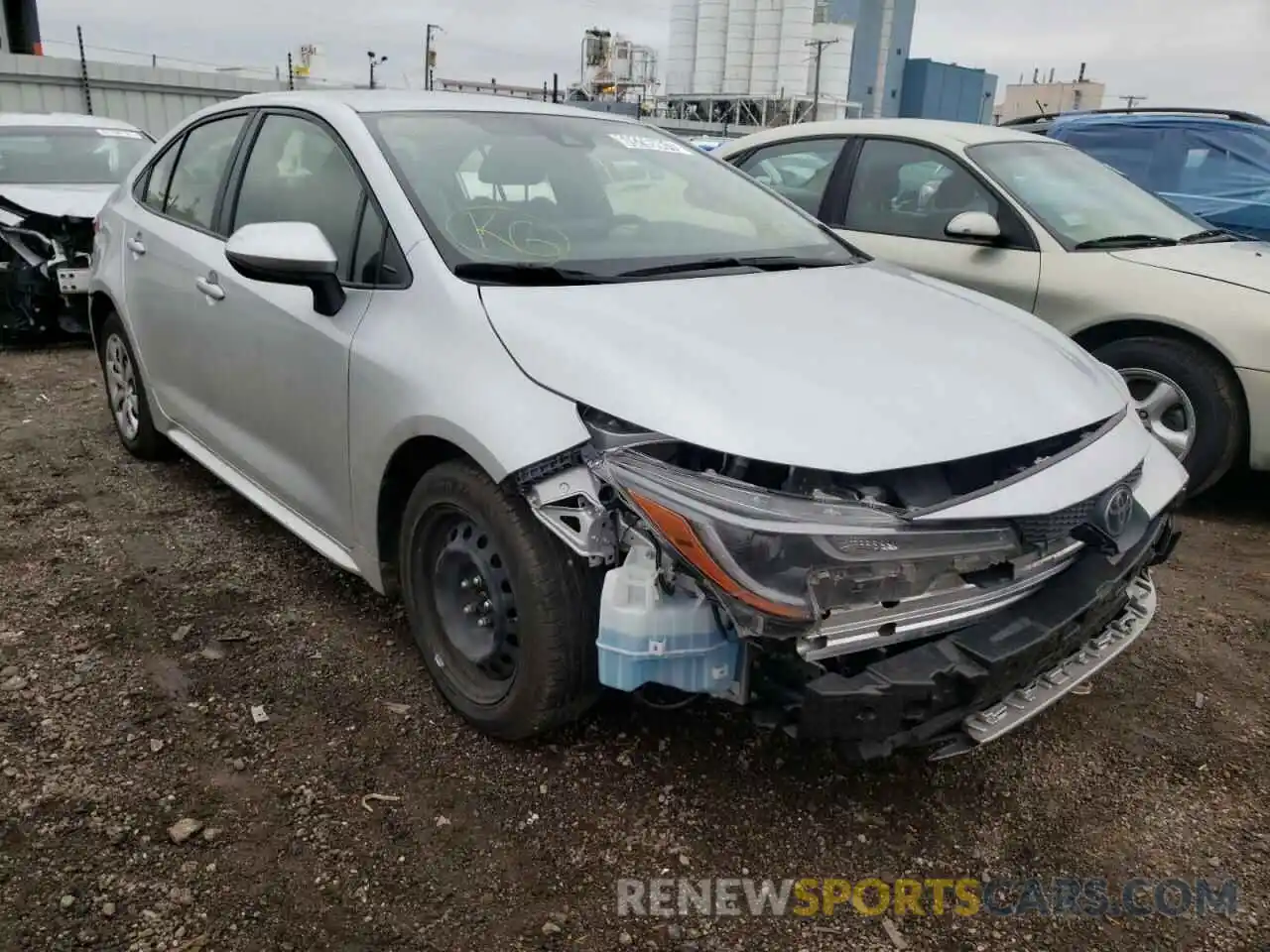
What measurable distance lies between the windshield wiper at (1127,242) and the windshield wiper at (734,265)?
2011mm

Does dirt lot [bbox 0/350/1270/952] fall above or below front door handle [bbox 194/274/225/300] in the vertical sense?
below

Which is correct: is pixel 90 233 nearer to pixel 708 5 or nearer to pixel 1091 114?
pixel 1091 114

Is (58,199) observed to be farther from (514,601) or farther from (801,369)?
(801,369)

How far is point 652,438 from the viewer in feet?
6.85

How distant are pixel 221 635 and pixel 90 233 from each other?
4914mm

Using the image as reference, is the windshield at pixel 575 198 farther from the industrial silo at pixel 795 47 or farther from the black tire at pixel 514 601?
the industrial silo at pixel 795 47

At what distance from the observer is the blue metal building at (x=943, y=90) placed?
5588 cm

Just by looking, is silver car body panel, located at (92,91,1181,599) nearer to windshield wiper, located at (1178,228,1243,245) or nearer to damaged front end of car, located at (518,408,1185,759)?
damaged front end of car, located at (518,408,1185,759)

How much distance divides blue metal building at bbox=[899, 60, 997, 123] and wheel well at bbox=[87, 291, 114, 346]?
56.3 m

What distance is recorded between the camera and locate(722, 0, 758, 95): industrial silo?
49062 mm

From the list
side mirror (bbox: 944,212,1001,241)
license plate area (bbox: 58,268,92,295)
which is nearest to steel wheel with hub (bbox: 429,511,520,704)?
side mirror (bbox: 944,212,1001,241)

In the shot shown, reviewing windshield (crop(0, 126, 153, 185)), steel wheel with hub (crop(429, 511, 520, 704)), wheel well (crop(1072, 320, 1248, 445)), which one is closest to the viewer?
steel wheel with hub (crop(429, 511, 520, 704))

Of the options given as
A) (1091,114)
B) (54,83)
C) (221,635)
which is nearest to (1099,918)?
(221,635)

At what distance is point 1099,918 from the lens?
83.7 inches
